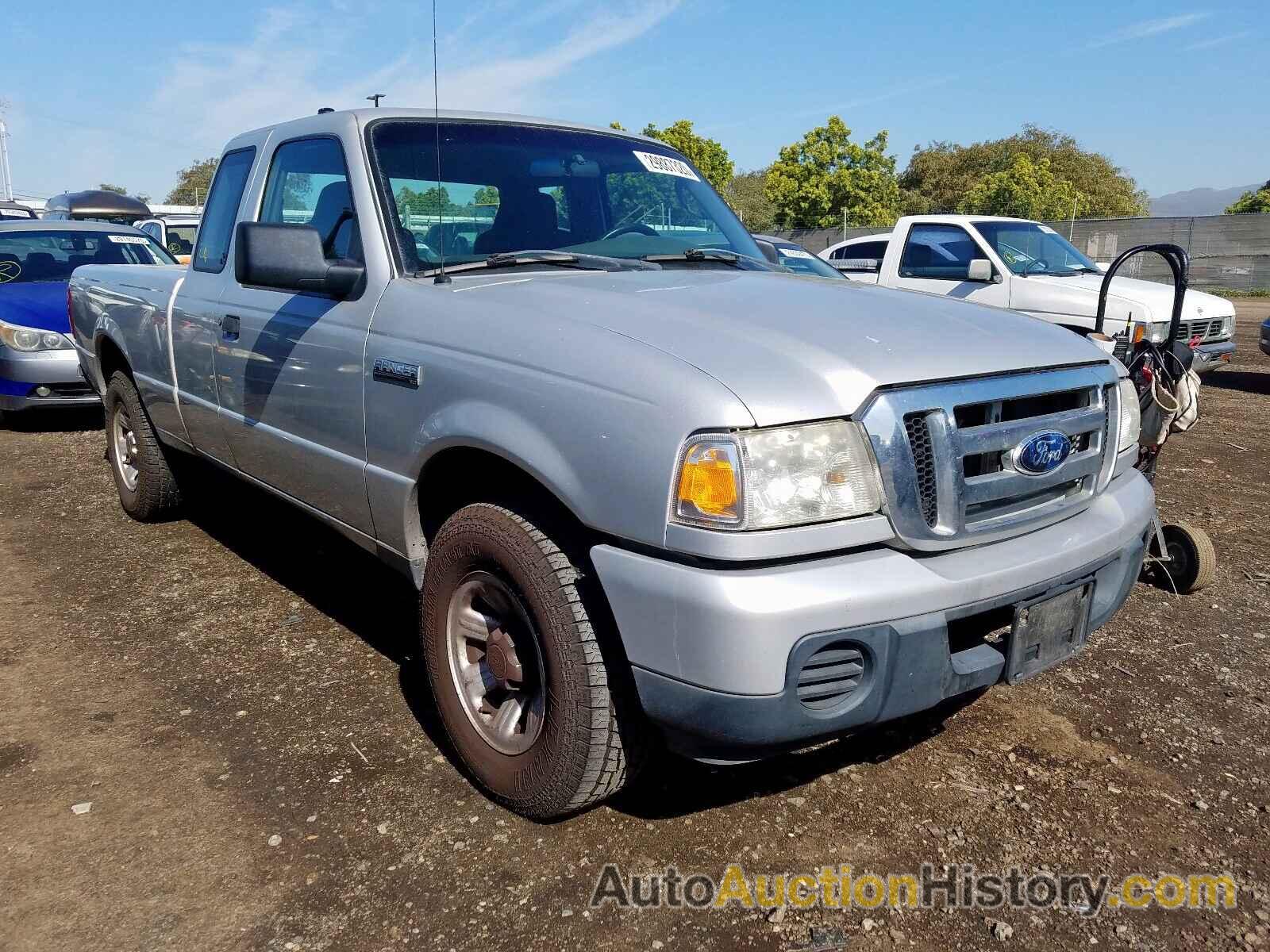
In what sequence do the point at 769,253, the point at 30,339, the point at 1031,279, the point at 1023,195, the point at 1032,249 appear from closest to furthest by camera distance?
the point at 769,253 < the point at 30,339 < the point at 1031,279 < the point at 1032,249 < the point at 1023,195

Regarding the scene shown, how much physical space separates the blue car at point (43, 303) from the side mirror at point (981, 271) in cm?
739

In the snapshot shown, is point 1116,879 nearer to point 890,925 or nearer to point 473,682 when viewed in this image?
point 890,925

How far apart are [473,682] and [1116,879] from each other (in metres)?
1.71

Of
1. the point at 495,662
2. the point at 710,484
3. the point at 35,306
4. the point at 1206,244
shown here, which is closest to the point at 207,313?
the point at 495,662

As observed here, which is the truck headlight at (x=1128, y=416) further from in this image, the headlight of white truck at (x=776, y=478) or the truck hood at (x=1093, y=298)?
the truck hood at (x=1093, y=298)

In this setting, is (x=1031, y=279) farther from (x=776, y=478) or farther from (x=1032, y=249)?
(x=776, y=478)

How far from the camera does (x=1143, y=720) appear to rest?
315cm

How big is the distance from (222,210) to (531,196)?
1693mm

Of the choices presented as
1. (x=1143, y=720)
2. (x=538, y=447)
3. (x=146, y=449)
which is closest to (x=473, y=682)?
(x=538, y=447)

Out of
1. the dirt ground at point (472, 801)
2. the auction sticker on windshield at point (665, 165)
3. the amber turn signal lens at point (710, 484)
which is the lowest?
the dirt ground at point (472, 801)

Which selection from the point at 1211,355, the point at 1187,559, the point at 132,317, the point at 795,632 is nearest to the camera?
the point at 795,632

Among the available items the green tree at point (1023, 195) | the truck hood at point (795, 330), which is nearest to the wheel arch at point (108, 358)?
the truck hood at point (795, 330)

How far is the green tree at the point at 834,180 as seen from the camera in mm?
42844

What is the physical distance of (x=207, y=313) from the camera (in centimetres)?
399
